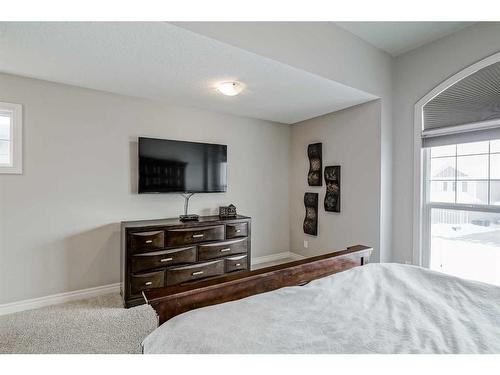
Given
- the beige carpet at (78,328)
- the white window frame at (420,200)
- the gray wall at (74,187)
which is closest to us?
the beige carpet at (78,328)

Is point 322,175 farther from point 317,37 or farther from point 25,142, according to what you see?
point 25,142

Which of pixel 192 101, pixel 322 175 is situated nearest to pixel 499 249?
pixel 322 175

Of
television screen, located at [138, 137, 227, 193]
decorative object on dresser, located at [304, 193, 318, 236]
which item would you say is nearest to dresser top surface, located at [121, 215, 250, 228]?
television screen, located at [138, 137, 227, 193]

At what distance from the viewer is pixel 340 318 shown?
3.67 feet

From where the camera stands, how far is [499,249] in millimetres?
2527

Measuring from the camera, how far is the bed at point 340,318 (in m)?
0.94

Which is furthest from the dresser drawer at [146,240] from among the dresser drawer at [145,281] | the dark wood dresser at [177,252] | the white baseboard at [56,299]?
the white baseboard at [56,299]

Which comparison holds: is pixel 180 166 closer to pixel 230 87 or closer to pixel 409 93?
pixel 230 87

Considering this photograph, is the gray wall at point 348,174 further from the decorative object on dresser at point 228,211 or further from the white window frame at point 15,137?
the white window frame at point 15,137

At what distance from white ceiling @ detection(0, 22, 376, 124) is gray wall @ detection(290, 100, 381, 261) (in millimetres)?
308

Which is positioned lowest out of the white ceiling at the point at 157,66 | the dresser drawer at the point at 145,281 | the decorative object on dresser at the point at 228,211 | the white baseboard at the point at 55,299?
the white baseboard at the point at 55,299

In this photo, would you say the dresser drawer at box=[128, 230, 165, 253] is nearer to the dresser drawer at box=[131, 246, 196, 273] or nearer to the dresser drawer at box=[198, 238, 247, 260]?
the dresser drawer at box=[131, 246, 196, 273]

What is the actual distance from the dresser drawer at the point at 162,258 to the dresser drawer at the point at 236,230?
1.62 ft

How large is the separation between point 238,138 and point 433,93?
253 cm
